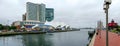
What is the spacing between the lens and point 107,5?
27.2 ft

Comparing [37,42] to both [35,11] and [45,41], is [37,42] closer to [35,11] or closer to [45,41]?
[45,41]

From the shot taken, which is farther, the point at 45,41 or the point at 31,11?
the point at 31,11

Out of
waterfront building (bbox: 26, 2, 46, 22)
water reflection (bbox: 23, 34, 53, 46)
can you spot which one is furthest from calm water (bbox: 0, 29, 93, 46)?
waterfront building (bbox: 26, 2, 46, 22)

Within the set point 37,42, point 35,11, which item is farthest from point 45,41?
point 35,11

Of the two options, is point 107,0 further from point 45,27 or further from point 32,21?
point 32,21

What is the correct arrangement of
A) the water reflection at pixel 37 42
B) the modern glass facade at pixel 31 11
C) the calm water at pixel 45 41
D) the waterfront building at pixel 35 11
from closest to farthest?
the water reflection at pixel 37 42, the calm water at pixel 45 41, the modern glass facade at pixel 31 11, the waterfront building at pixel 35 11

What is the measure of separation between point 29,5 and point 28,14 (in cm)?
885

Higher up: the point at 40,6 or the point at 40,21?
the point at 40,6

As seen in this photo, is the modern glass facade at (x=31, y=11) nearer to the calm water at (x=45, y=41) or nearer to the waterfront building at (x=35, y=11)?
the waterfront building at (x=35, y=11)

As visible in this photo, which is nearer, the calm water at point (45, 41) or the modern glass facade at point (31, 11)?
the calm water at point (45, 41)

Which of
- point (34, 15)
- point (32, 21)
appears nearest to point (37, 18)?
point (34, 15)

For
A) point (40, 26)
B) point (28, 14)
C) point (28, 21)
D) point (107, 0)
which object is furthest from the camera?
point (28, 14)

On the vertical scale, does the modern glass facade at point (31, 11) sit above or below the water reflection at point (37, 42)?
above

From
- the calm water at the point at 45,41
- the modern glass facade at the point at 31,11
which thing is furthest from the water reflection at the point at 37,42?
the modern glass facade at the point at 31,11
